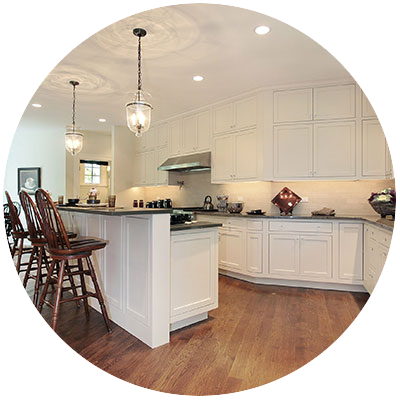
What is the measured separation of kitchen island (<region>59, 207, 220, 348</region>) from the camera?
207cm

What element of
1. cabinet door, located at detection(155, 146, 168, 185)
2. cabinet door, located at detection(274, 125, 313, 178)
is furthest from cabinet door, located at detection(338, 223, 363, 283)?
cabinet door, located at detection(155, 146, 168, 185)

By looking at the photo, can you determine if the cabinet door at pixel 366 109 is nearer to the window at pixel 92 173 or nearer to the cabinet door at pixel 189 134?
the cabinet door at pixel 189 134

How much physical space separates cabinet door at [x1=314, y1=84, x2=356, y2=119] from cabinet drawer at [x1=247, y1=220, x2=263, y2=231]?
165 centimetres

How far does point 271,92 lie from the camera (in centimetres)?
391

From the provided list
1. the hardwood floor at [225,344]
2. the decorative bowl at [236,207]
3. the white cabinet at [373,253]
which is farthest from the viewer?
the decorative bowl at [236,207]

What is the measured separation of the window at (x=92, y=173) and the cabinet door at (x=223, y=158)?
3.96 metres

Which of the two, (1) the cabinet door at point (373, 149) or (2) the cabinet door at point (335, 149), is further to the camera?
(2) the cabinet door at point (335, 149)

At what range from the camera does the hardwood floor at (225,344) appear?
1.70m

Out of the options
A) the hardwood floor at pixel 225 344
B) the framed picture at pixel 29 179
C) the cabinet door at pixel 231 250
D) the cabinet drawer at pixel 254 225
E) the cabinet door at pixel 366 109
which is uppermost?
the cabinet door at pixel 366 109

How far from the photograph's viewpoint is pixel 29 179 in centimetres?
699

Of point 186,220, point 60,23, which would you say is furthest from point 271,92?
point 60,23

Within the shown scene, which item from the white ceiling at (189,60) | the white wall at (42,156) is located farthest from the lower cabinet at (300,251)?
the white wall at (42,156)

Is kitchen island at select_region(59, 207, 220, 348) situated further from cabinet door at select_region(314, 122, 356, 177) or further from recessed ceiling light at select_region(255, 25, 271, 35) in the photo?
cabinet door at select_region(314, 122, 356, 177)

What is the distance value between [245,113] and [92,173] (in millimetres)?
4721
